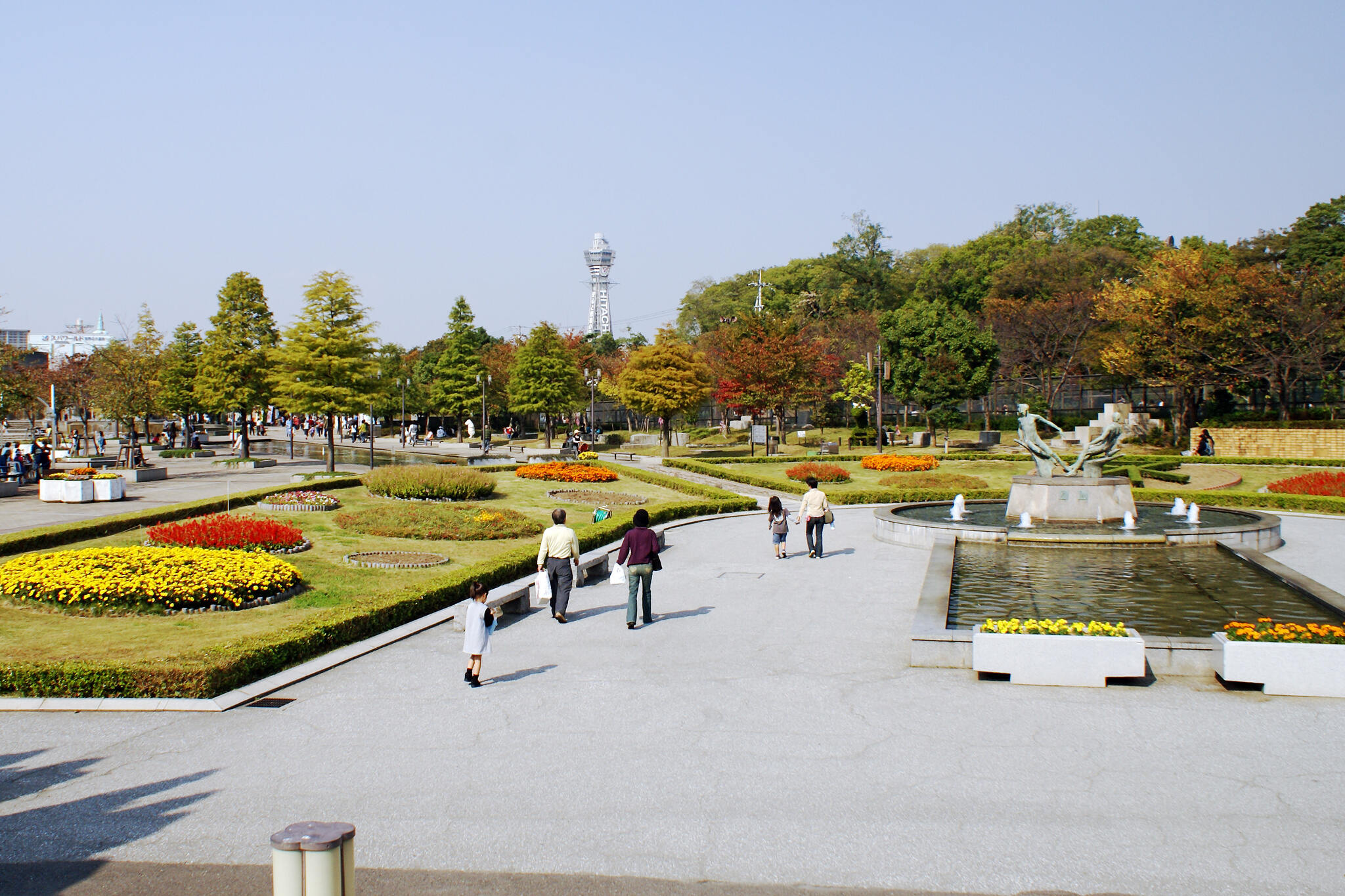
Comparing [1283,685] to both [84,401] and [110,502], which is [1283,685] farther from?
[84,401]

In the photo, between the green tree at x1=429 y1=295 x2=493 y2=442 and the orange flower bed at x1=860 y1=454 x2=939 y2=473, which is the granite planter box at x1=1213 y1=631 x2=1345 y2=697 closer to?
the orange flower bed at x1=860 y1=454 x2=939 y2=473

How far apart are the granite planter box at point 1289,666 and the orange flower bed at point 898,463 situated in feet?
86.3

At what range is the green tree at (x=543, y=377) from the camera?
195ft

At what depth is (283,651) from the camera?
10641mm

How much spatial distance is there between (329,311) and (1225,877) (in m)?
37.7

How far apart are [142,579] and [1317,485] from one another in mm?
30737

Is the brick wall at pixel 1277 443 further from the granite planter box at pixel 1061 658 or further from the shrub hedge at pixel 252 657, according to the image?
the shrub hedge at pixel 252 657

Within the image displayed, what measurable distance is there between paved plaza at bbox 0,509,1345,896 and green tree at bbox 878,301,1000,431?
43.2 meters

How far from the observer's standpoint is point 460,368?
221ft

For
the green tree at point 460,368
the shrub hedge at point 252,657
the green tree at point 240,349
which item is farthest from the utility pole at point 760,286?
the shrub hedge at point 252,657

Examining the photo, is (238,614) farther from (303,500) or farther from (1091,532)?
(1091,532)

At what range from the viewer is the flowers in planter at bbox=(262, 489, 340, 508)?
23.3m

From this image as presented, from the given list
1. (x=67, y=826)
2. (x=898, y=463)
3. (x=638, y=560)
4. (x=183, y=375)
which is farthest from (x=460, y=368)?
(x=67, y=826)

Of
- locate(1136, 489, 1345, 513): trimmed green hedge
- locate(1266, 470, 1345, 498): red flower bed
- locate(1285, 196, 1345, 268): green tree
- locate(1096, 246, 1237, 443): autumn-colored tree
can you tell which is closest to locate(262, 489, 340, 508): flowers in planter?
locate(1136, 489, 1345, 513): trimmed green hedge
